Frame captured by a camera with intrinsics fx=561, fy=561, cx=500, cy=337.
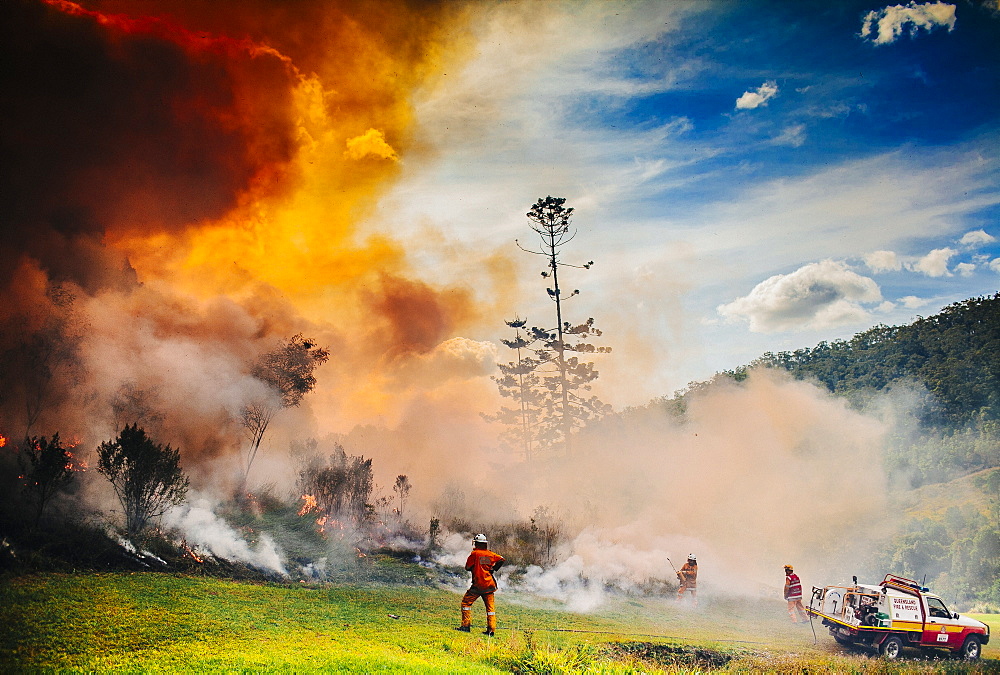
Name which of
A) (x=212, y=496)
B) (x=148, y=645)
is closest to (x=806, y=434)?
(x=212, y=496)

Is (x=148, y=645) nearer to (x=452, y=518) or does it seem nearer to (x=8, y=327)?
(x=8, y=327)

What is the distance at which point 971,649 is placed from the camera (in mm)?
13281

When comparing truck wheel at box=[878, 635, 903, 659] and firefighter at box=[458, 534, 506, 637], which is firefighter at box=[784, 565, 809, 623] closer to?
truck wheel at box=[878, 635, 903, 659]

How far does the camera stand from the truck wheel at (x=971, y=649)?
43.1ft

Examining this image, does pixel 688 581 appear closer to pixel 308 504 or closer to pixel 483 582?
pixel 483 582

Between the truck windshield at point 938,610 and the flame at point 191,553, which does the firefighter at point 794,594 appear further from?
the flame at point 191,553

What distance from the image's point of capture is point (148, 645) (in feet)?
29.2

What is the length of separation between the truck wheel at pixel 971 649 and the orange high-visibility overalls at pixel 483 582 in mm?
11164

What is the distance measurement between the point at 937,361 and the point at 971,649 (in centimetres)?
2219

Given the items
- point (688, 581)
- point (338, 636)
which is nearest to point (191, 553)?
A: point (338, 636)

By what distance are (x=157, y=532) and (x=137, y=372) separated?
4.01 m

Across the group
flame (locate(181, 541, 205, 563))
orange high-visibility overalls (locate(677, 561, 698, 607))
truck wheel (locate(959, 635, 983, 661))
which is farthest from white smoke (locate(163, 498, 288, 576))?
truck wheel (locate(959, 635, 983, 661))

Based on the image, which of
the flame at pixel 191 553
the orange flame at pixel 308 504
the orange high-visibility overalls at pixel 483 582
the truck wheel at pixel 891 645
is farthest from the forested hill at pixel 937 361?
the flame at pixel 191 553

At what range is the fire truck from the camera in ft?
42.1
